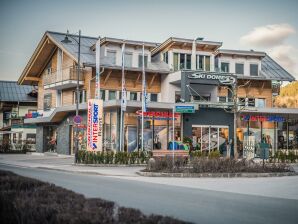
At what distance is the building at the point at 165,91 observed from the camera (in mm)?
33469

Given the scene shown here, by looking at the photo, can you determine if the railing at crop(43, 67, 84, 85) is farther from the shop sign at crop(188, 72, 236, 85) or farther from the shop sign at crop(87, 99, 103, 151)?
the shop sign at crop(188, 72, 236, 85)

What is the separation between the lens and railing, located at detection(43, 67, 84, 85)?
1478 inches

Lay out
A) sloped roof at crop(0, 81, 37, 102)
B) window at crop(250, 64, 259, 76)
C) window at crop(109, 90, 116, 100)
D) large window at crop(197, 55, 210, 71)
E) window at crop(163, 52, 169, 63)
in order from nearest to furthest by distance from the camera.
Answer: window at crop(109, 90, 116, 100)
window at crop(163, 52, 169, 63)
large window at crop(197, 55, 210, 71)
window at crop(250, 64, 259, 76)
sloped roof at crop(0, 81, 37, 102)

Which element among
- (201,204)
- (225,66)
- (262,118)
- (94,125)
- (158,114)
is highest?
(225,66)

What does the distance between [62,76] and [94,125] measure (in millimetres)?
11931

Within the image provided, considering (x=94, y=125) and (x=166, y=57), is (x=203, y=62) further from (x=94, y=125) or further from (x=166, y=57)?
(x=94, y=125)

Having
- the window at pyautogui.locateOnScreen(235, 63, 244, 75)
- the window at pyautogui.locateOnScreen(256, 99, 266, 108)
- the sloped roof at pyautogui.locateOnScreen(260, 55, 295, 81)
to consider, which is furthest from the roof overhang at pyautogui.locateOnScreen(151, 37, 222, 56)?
the window at pyautogui.locateOnScreen(256, 99, 266, 108)

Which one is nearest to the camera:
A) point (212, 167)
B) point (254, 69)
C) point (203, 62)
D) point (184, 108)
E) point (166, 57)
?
point (212, 167)

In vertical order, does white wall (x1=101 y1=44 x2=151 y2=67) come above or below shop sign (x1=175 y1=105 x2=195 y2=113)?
above

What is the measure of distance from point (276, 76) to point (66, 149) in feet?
69.4

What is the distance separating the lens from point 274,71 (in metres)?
43.9

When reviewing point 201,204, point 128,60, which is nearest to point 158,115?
point 128,60

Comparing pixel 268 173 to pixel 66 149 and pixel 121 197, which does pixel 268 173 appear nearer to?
pixel 121 197

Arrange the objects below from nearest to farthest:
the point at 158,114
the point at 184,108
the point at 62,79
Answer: the point at 184,108
the point at 158,114
the point at 62,79
